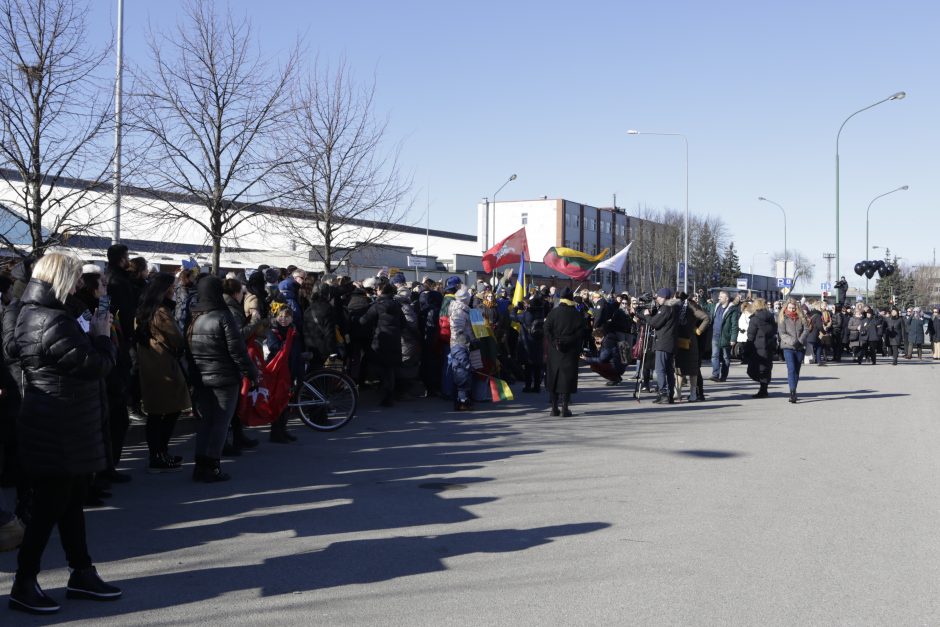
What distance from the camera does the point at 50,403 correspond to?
4988 millimetres

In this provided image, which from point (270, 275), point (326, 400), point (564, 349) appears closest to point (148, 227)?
point (270, 275)

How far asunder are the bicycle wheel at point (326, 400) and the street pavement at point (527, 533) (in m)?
0.32

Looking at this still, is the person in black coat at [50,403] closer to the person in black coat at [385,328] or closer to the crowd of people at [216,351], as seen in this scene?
the crowd of people at [216,351]

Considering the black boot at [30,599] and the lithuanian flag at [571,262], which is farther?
the lithuanian flag at [571,262]

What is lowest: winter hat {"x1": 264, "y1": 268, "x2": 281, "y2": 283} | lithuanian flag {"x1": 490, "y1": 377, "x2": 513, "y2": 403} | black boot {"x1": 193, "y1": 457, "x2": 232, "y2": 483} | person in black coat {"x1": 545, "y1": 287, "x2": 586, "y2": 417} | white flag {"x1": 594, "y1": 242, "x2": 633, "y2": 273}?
black boot {"x1": 193, "y1": 457, "x2": 232, "y2": 483}

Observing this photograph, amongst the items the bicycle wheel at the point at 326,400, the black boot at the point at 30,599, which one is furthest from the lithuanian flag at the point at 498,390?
the black boot at the point at 30,599

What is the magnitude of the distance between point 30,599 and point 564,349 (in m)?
9.66

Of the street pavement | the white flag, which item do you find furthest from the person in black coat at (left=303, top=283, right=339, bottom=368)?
the white flag

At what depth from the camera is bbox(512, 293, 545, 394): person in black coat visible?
17125mm

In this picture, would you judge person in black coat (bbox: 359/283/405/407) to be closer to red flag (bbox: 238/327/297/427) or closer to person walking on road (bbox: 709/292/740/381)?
red flag (bbox: 238/327/297/427)

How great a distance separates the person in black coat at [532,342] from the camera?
17125 mm

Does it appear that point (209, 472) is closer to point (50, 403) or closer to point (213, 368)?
point (213, 368)

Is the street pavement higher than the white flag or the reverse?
the reverse

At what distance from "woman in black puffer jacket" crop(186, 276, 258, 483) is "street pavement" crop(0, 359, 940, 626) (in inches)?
13.2
